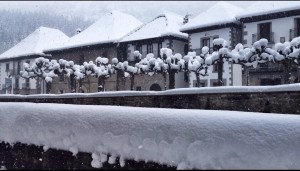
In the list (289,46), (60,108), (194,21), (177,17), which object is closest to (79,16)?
(177,17)

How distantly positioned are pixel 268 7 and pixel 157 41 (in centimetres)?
940

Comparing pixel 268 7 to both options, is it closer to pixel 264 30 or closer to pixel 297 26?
pixel 264 30

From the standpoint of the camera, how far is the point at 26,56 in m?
39.6

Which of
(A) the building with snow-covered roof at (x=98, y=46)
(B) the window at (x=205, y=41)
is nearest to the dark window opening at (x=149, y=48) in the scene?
(A) the building with snow-covered roof at (x=98, y=46)

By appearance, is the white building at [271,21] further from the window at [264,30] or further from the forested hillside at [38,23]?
the forested hillside at [38,23]

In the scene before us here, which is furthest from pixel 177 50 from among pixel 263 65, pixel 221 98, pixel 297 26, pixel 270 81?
pixel 221 98

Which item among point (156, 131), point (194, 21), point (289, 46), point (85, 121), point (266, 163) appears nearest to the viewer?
point (266, 163)

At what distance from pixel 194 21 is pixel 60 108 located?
20.1 m

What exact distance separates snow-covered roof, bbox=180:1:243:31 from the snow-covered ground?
61.3 feet

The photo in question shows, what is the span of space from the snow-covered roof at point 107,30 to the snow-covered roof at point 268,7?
1201 cm

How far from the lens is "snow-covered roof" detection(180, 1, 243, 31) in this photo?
25.5 metres

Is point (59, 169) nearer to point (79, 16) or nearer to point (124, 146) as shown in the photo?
point (124, 146)

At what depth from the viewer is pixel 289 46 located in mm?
17391

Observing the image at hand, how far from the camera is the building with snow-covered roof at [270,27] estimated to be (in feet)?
73.6
